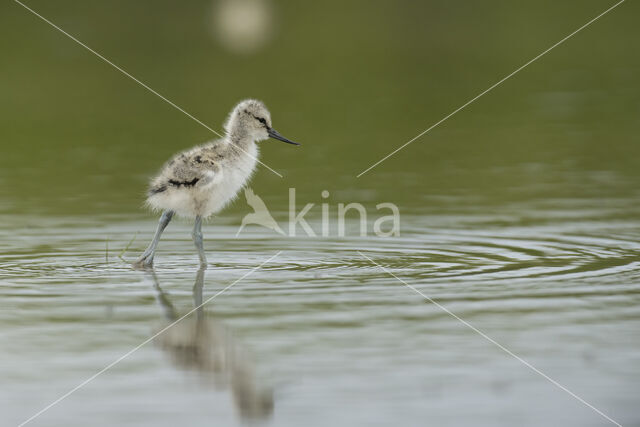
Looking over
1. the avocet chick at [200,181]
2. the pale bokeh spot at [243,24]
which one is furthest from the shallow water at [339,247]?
the pale bokeh spot at [243,24]

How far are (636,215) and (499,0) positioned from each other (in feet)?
70.0

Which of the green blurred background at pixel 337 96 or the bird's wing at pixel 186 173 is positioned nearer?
the bird's wing at pixel 186 173

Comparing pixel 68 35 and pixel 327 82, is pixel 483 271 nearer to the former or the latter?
pixel 327 82

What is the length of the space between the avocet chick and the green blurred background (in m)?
1.98

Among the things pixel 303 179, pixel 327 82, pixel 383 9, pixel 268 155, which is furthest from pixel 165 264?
pixel 383 9

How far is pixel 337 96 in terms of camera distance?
1802cm

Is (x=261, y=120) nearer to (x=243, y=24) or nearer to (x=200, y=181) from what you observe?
(x=200, y=181)

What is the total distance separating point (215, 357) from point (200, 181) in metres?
2.95

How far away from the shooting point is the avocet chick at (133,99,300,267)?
8609mm

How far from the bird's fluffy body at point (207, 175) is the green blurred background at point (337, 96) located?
6.33ft

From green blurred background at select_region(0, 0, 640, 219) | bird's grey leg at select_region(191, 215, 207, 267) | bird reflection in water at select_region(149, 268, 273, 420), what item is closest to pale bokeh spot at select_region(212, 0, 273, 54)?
green blurred background at select_region(0, 0, 640, 219)

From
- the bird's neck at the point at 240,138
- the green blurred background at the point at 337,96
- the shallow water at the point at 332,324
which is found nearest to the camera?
the shallow water at the point at 332,324

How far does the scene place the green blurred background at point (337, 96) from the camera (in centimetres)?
1217

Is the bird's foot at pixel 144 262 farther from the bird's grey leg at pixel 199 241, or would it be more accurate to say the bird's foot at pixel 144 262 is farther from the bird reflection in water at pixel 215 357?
the bird reflection in water at pixel 215 357
